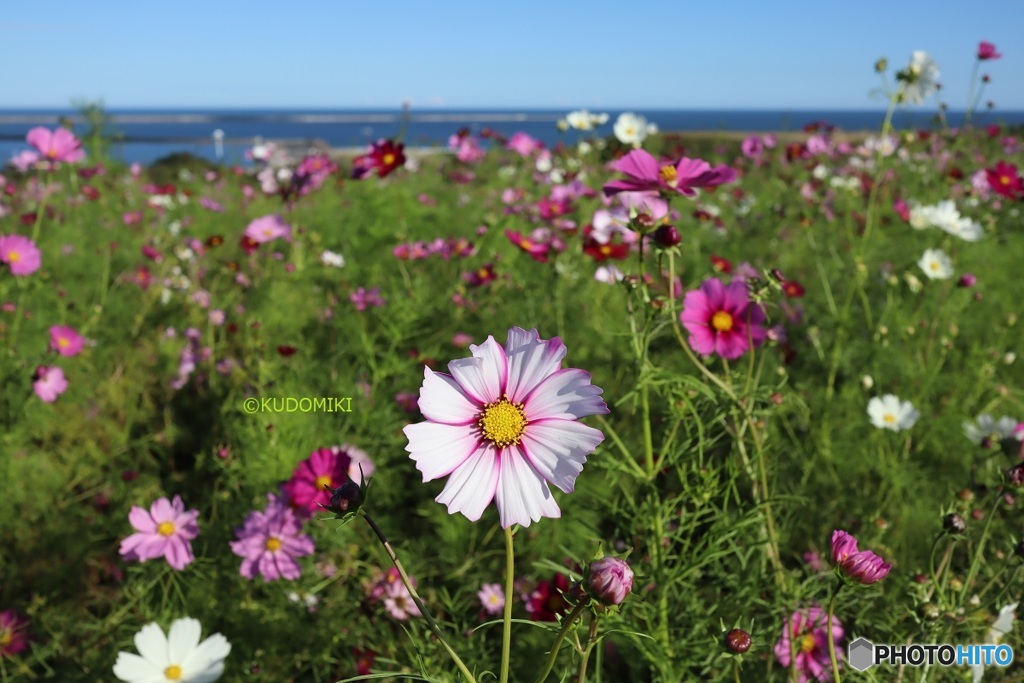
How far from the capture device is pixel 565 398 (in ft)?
2.06

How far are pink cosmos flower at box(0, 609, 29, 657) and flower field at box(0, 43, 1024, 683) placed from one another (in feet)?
0.05

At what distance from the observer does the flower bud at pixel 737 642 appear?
72 cm

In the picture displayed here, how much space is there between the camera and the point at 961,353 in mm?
2408

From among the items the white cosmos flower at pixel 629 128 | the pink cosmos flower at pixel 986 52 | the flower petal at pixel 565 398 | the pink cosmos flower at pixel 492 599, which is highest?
the pink cosmos flower at pixel 986 52

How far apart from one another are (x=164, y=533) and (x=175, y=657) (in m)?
0.28

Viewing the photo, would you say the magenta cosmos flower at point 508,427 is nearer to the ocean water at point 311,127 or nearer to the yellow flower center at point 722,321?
the yellow flower center at point 722,321

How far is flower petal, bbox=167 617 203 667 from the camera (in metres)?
1.06

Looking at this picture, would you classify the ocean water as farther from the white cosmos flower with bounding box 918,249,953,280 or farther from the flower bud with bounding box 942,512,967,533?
the flower bud with bounding box 942,512,967,533

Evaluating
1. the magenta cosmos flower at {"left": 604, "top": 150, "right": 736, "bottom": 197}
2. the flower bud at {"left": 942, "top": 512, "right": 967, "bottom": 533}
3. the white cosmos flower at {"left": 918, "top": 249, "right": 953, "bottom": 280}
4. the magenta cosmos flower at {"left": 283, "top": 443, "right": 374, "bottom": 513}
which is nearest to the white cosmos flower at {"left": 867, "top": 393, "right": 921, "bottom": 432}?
the white cosmos flower at {"left": 918, "top": 249, "right": 953, "bottom": 280}

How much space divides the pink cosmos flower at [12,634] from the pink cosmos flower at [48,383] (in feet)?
2.15

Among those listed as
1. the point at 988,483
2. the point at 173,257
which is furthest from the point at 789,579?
the point at 173,257

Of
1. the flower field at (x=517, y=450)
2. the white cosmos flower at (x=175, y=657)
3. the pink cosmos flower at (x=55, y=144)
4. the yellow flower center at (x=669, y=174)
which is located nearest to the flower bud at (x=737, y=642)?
the flower field at (x=517, y=450)

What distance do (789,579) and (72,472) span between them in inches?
74.6

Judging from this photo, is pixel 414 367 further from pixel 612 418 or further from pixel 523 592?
pixel 523 592
